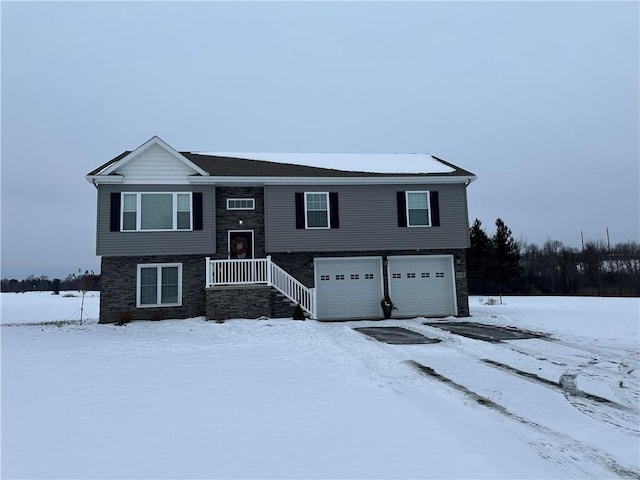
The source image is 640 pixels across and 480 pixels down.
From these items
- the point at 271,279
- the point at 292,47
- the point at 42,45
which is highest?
the point at 292,47

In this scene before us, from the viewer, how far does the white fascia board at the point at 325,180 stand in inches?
→ 590

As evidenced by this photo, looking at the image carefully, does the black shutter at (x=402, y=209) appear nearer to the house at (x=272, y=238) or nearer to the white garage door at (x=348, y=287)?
the house at (x=272, y=238)

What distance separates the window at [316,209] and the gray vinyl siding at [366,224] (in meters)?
0.25

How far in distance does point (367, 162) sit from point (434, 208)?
4005 mm

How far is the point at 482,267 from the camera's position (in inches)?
1292

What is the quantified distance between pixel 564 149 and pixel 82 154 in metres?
64.2

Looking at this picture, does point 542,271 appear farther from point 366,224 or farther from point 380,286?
point 366,224

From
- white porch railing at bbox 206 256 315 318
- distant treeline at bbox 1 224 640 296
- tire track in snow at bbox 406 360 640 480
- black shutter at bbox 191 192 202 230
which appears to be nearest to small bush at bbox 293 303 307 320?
white porch railing at bbox 206 256 315 318

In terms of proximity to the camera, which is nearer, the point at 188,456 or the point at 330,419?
the point at 188,456

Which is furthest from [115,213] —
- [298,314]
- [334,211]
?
[334,211]

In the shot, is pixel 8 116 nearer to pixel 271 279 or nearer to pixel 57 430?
pixel 271 279

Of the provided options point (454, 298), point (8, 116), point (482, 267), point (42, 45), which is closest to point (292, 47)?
point (42, 45)

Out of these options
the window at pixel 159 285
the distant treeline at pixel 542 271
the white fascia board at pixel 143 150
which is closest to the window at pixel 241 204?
the white fascia board at pixel 143 150

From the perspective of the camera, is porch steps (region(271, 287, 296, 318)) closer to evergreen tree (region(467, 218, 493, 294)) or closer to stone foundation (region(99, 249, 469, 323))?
stone foundation (region(99, 249, 469, 323))
